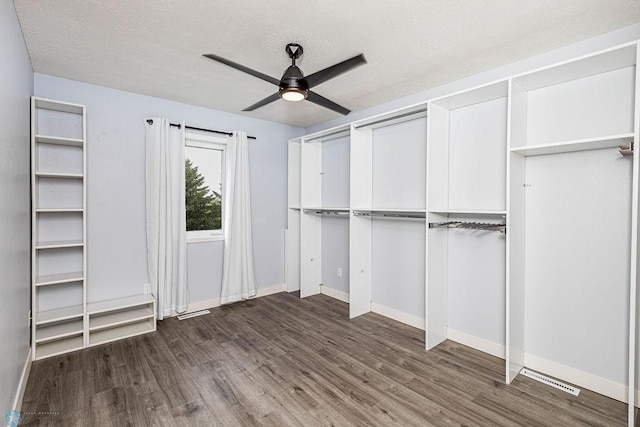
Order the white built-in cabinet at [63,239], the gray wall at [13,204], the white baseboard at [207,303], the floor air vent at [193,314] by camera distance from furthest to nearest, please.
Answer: the white baseboard at [207,303], the floor air vent at [193,314], the white built-in cabinet at [63,239], the gray wall at [13,204]

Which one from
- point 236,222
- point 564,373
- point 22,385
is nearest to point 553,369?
point 564,373

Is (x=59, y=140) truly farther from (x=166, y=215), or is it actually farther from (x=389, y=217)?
(x=389, y=217)

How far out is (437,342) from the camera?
2975 mm

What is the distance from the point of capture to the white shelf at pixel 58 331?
2.75m

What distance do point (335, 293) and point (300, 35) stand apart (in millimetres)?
3319

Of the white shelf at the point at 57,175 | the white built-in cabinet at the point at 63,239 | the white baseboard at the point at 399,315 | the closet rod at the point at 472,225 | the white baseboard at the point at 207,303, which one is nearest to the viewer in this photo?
the closet rod at the point at 472,225

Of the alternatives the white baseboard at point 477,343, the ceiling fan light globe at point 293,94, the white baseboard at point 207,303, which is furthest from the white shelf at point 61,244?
the white baseboard at point 477,343

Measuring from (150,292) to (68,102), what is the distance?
2.15 metres

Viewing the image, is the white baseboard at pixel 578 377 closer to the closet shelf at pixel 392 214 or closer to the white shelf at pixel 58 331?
the closet shelf at pixel 392 214

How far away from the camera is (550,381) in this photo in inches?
92.6

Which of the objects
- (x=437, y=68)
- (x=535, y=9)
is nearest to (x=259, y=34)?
(x=437, y=68)

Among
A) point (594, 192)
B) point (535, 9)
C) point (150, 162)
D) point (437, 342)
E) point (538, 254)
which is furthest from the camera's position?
point (150, 162)

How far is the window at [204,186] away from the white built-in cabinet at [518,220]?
1.81 meters

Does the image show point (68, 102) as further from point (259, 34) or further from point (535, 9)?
point (535, 9)
